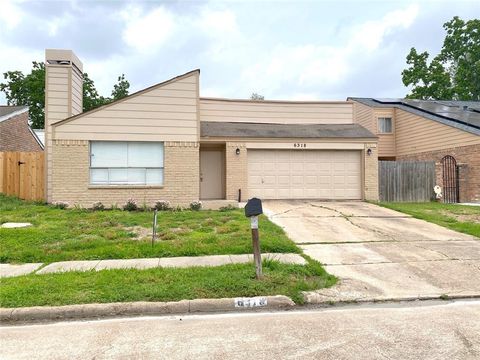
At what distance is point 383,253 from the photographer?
781 cm

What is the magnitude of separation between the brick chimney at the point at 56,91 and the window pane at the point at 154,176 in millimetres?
3855

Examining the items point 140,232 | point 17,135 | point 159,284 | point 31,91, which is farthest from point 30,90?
point 159,284

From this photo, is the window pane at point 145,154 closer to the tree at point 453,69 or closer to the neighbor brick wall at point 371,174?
the neighbor brick wall at point 371,174

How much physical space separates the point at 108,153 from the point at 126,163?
747mm

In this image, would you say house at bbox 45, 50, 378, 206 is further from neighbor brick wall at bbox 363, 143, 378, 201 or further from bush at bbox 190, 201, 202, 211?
bush at bbox 190, 201, 202, 211

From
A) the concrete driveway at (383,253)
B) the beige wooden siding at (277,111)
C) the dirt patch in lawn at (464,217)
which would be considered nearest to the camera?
the concrete driveway at (383,253)

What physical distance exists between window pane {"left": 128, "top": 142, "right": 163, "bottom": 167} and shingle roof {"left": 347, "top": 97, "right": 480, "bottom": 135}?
48.1 ft

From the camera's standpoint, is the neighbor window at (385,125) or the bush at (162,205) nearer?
the bush at (162,205)

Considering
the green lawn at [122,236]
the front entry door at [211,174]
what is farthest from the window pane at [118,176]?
the front entry door at [211,174]

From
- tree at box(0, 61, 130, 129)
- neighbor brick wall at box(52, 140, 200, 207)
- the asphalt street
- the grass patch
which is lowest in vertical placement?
the asphalt street

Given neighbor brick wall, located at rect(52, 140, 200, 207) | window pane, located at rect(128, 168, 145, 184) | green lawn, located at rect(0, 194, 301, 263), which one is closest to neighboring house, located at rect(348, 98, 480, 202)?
neighbor brick wall, located at rect(52, 140, 200, 207)

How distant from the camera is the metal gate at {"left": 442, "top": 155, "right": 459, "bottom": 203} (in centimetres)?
1808

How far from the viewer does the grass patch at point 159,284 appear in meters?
5.20

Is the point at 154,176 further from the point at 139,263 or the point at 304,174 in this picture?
the point at 139,263
